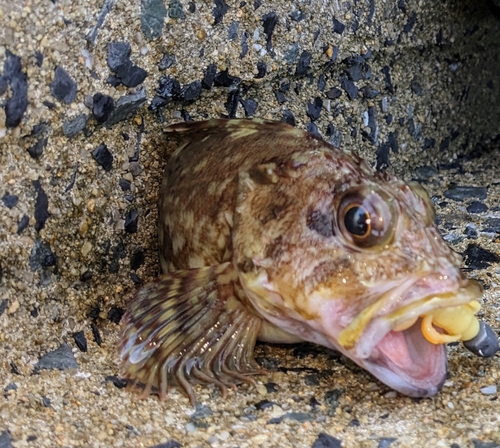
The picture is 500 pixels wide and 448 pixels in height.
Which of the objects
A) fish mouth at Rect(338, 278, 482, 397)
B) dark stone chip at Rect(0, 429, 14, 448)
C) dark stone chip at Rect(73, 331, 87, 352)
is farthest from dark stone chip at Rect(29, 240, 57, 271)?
fish mouth at Rect(338, 278, 482, 397)

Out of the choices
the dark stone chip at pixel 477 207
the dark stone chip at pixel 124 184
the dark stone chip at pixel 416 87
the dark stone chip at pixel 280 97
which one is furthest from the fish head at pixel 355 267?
the dark stone chip at pixel 416 87

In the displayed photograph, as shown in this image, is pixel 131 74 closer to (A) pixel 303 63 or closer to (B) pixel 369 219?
(A) pixel 303 63

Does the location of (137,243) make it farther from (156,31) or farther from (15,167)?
(156,31)

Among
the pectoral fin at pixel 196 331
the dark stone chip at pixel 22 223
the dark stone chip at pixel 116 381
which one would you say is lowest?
the dark stone chip at pixel 116 381

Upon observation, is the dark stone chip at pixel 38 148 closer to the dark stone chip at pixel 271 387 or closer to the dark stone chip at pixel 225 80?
the dark stone chip at pixel 225 80

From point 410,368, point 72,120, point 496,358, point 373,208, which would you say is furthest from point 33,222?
point 496,358

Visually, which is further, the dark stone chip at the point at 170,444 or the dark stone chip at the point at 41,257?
the dark stone chip at the point at 41,257

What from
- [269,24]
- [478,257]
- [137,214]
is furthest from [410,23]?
[137,214]
